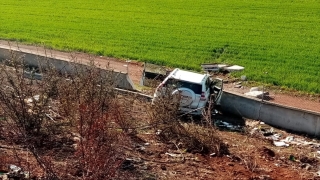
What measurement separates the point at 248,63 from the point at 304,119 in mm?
9424

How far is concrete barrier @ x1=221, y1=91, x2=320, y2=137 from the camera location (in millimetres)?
16438

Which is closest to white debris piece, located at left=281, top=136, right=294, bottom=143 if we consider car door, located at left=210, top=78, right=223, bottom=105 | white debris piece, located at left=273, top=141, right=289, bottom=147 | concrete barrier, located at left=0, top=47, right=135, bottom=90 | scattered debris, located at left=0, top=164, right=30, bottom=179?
white debris piece, located at left=273, top=141, right=289, bottom=147

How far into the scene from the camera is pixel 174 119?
43.7ft

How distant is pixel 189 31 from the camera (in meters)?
32.9

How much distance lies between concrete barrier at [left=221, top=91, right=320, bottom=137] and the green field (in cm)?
473

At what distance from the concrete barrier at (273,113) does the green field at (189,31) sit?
186 inches

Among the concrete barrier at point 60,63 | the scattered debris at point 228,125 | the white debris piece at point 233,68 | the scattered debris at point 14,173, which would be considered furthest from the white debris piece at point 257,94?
the scattered debris at point 14,173

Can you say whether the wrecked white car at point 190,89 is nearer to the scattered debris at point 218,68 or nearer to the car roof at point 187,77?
the car roof at point 187,77

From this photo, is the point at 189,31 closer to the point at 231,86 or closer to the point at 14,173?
the point at 231,86

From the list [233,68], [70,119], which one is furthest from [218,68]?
[70,119]

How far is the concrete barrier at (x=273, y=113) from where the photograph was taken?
1644cm

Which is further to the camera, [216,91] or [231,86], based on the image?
[231,86]

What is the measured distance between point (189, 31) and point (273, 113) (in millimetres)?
16286

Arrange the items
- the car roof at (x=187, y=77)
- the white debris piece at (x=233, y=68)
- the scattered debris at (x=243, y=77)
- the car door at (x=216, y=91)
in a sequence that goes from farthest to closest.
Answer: the white debris piece at (x=233, y=68)
the scattered debris at (x=243, y=77)
the car door at (x=216, y=91)
the car roof at (x=187, y=77)
